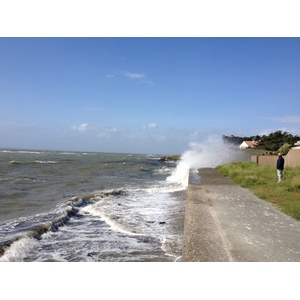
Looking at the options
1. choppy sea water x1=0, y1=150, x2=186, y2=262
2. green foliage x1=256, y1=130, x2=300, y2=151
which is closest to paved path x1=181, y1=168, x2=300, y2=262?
choppy sea water x1=0, y1=150, x2=186, y2=262

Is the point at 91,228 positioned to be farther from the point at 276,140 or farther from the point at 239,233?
the point at 276,140

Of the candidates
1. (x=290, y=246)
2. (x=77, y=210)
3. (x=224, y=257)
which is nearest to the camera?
(x=224, y=257)

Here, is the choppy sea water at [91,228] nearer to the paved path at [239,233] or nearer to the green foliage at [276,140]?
the paved path at [239,233]

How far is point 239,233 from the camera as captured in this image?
18.0 feet

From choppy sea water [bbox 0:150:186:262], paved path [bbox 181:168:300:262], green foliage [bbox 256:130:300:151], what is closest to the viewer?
paved path [bbox 181:168:300:262]

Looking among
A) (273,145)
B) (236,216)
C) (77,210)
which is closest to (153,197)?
(77,210)

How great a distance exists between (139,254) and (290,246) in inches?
100

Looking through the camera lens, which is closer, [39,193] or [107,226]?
[107,226]

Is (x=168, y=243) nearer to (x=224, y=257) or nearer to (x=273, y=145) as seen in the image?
(x=224, y=257)

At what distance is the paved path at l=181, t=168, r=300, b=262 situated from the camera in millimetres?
4379

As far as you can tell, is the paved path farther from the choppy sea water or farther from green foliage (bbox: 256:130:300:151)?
green foliage (bbox: 256:130:300:151)

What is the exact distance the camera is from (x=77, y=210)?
33.1ft

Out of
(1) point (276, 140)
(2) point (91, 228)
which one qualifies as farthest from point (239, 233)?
(1) point (276, 140)

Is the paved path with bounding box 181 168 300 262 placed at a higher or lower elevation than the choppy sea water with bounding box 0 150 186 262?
higher
